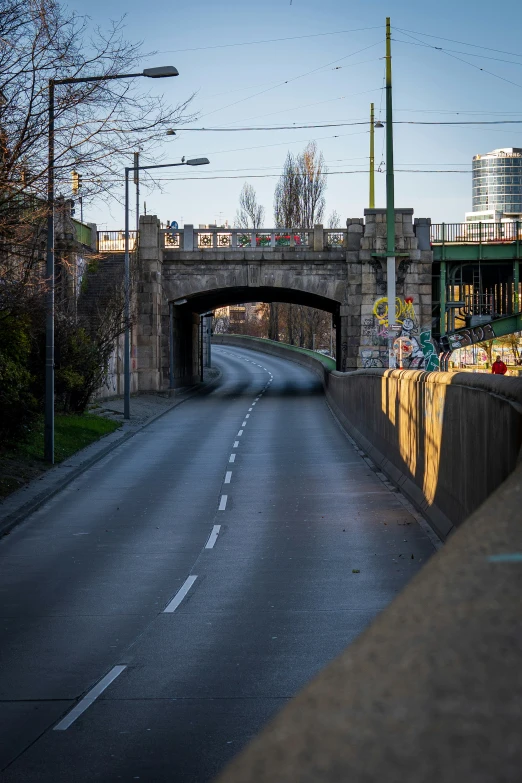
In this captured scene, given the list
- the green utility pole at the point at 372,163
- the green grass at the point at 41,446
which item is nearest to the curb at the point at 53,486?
the green grass at the point at 41,446

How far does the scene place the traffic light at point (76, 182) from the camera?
14147 millimetres

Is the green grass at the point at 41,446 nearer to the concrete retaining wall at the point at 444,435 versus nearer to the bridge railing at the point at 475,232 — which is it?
the concrete retaining wall at the point at 444,435

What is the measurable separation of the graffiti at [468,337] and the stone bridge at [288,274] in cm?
141

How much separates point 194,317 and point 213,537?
51413mm

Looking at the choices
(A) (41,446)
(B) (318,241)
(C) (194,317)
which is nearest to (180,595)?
(A) (41,446)

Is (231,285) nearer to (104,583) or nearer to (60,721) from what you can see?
(104,583)

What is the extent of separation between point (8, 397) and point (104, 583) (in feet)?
35.6

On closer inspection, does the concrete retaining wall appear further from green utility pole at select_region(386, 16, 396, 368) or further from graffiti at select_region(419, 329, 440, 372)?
graffiti at select_region(419, 329, 440, 372)

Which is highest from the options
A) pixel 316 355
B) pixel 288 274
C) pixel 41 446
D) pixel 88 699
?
pixel 288 274

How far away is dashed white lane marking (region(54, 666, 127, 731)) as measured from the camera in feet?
25.1

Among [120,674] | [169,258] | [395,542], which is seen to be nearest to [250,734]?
[120,674]

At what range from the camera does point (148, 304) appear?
173 ft

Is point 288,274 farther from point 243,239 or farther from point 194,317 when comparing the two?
point 194,317

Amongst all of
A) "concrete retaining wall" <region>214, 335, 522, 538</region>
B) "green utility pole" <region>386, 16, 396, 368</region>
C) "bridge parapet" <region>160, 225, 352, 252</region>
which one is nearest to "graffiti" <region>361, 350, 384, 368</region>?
"bridge parapet" <region>160, 225, 352, 252</region>
